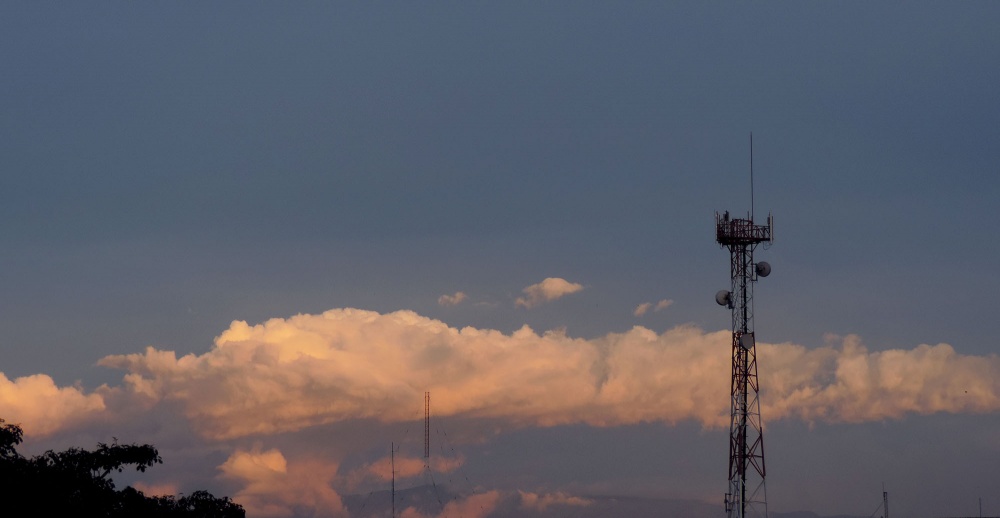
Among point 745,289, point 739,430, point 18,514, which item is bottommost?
point 18,514

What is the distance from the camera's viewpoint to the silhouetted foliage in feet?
236

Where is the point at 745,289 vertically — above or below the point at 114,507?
above

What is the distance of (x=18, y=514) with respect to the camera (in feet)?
232

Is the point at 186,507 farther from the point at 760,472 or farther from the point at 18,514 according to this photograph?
the point at 760,472

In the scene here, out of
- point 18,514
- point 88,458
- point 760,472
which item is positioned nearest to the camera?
point 18,514

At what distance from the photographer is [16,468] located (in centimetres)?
7406

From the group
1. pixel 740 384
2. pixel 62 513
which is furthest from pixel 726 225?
pixel 62 513

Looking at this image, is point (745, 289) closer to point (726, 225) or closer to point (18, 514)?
point (726, 225)

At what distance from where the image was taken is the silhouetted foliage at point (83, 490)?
236ft

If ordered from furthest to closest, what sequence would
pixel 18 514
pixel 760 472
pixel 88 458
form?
pixel 760 472
pixel 88 458
pixel 18 514

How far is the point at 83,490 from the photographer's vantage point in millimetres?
75938

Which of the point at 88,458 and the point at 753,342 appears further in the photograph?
the point at 753,342

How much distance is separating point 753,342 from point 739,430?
20.5ft

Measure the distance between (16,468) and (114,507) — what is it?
19.7 feet
